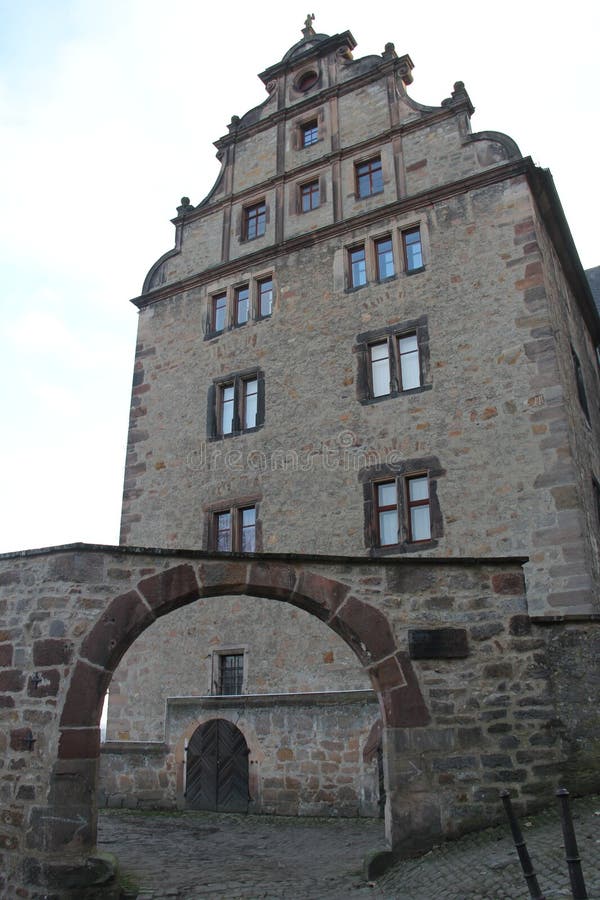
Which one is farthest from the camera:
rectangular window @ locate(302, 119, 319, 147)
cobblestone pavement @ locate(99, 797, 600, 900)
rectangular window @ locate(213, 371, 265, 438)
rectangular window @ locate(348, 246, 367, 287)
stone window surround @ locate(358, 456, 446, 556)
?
rectangular window @ locate(302, 119, 319, 147)

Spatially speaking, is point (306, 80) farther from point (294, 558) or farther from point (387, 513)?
point (294, 558)

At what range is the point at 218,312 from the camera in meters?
15.6

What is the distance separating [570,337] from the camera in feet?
→ 44.7

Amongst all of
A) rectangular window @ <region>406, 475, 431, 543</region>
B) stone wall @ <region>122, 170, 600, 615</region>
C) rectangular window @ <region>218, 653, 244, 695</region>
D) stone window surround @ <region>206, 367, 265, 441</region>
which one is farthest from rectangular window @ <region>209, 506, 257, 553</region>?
rectangular window @ <region>406, 475, 431, 543</region>

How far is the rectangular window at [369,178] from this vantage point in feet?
47.9

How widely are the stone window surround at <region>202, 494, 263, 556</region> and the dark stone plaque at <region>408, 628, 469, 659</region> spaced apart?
6.72 meters

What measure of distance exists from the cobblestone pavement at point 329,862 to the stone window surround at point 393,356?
6.57 meters

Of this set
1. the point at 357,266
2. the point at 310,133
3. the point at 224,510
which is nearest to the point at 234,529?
the point at 224,510

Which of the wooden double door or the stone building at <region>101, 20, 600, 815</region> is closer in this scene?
the stone building at <region>101, 20, 600, 815</region>

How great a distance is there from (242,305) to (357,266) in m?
2.56

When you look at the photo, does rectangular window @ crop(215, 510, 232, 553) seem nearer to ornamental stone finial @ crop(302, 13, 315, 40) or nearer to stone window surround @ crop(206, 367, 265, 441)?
stone window surround @ crop(206, 367, 265, 441)

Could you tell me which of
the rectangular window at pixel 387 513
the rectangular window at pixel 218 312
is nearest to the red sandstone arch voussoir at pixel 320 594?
the rectangular window at pixel 387 513

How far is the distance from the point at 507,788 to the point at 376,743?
452 cm

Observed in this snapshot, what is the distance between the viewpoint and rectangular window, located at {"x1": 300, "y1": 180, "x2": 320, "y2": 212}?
15.2 meters
